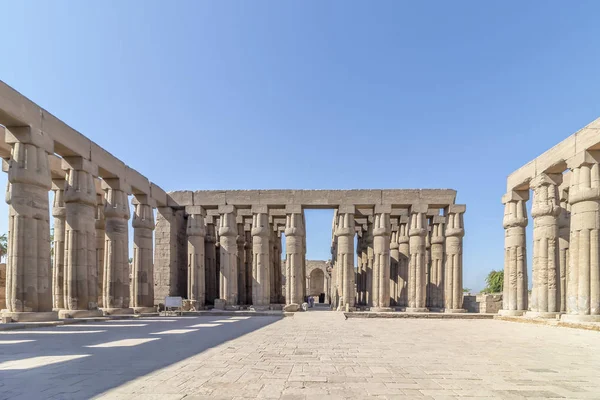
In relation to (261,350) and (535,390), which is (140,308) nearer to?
(261,350)

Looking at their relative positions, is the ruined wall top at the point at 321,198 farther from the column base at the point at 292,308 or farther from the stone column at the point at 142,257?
the column base at the point at 292,308

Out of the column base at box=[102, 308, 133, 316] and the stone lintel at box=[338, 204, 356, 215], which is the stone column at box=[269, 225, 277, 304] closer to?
the stone lintel at box=[338, 204, 356, 215]

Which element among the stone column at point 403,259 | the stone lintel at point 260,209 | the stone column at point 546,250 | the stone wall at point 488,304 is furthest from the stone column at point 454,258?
the stone lintel at point 260,209

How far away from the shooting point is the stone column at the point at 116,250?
20.0m

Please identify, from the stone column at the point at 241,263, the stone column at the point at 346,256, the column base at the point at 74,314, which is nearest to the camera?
the column base at the point at 74,314

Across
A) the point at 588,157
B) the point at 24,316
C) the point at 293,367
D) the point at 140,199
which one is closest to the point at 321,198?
the point at 140,199

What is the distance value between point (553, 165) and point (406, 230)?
47.3ft

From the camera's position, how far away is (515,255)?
20312 mm

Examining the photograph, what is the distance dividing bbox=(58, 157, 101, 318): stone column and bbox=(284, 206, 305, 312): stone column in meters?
10.6

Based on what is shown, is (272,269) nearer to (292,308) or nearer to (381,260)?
(292,308)

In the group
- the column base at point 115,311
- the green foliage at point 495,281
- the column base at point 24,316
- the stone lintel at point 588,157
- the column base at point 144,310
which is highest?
the stone lintel at point 588,157

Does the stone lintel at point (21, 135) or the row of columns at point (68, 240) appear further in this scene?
the stone lintel at point (21, 135)

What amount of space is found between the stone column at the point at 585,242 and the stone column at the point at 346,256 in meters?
11.3

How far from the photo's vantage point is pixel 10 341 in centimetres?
988
